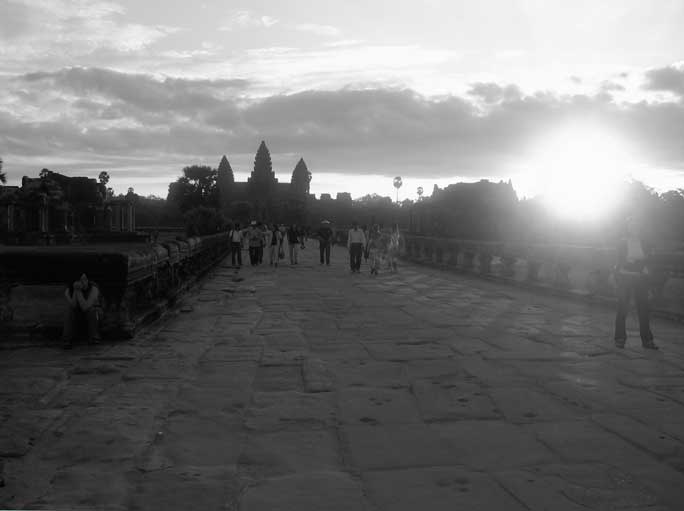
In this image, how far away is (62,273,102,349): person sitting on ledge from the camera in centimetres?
804

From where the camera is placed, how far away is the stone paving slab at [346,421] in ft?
12.5

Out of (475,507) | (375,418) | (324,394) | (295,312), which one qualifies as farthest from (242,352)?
(475,507)

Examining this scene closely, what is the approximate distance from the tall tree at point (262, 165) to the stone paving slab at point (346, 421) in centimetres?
18717

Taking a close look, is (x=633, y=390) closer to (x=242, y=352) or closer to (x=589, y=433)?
(x=589, y=433)

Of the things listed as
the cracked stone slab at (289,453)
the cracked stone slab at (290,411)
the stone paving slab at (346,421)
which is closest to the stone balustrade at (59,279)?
the stone paving slab at (346,421)

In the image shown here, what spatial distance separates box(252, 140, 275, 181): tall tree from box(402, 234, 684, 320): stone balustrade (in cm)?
17102

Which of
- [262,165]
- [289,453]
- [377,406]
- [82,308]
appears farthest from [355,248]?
[262,165]

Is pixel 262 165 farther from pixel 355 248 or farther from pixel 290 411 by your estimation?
pixel 290 411

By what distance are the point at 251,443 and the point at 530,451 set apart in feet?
5.60

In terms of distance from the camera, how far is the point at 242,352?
8.11m

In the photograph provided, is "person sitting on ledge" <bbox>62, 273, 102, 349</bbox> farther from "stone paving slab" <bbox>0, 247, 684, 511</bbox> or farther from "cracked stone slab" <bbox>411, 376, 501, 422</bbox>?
"cracked stone slab" <bbox>411, 376, 501, 422</bbox>

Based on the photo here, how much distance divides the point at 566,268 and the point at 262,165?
18400 cm

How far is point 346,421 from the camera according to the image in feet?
17.0

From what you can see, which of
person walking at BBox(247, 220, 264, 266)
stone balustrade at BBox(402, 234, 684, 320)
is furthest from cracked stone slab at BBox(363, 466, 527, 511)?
person walking at BBox(247, 220, 264, 266)
